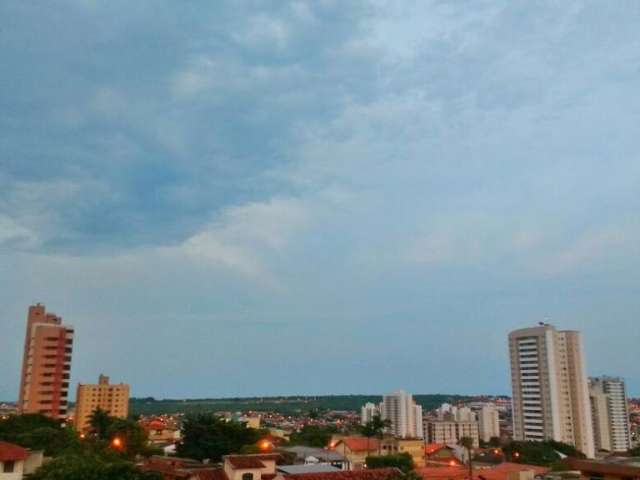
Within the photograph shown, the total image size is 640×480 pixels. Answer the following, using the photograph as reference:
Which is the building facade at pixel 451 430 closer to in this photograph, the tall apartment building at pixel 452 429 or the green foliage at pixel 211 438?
the tall apartment building at pixel 452 429

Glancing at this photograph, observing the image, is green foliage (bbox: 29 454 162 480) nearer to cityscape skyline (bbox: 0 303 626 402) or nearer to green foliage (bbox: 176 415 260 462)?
green foliage (bbox: 176 415 260 462)

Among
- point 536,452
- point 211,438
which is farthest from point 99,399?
point 536,452

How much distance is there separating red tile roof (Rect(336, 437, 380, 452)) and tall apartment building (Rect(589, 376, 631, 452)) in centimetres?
8539

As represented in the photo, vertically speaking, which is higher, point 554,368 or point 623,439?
point 554,368

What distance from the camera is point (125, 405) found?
437ft

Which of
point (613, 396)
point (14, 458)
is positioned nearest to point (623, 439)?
point (613, 396)

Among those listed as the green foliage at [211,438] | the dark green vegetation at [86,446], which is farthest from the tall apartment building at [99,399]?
the green foliage at [211,438]

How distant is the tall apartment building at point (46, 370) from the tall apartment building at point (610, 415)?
381 feet

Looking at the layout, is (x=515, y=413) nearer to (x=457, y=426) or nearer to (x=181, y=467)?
(x=457, y=426)

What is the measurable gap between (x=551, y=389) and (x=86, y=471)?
345 ft

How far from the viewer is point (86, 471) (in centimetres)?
3219

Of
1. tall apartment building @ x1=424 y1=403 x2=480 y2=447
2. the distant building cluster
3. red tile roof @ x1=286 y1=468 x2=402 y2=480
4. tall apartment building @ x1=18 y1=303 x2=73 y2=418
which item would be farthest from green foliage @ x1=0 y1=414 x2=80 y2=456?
tall apartment building @ x1=424 y1=403 x2=480 y2=447

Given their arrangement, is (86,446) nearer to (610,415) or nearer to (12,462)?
(12,462)

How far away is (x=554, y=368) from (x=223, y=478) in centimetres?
9570
